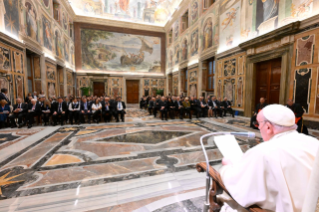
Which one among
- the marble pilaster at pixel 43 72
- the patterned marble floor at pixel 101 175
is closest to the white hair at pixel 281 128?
the patterned marble floor at pixel 101 175

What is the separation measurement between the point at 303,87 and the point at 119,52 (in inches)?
655

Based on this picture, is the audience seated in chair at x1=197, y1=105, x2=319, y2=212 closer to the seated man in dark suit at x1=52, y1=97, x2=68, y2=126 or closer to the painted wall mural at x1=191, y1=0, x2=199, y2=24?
the seated man in dark suit at x1=52, y1=97, x2=68, y2=126

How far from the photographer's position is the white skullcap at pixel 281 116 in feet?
3.54

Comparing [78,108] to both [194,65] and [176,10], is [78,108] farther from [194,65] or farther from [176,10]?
[176,10]

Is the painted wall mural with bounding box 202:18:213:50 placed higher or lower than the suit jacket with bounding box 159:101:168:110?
higher

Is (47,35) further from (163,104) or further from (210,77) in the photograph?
(210,77)

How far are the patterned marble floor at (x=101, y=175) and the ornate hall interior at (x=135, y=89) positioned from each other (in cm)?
2

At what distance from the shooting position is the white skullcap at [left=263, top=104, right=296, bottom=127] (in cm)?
108

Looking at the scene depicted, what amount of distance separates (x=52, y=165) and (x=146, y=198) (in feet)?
6.86

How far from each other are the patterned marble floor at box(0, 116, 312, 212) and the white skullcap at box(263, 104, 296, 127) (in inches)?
53.8

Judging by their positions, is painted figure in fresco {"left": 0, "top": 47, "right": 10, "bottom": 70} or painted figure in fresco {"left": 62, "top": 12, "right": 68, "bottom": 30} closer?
painted figure in fresco {"left": 0, "top": 47, "right": 10, "bottom": 70}

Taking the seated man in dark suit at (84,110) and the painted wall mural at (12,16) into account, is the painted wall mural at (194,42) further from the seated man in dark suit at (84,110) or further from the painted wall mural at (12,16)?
the painted wall mural at (12,16)

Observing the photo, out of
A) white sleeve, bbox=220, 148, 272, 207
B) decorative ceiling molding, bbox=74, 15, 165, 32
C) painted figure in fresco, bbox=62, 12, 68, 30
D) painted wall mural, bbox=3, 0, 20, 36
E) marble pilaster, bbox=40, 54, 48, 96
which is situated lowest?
white sleeve, bbox=220, 148, 272, 207

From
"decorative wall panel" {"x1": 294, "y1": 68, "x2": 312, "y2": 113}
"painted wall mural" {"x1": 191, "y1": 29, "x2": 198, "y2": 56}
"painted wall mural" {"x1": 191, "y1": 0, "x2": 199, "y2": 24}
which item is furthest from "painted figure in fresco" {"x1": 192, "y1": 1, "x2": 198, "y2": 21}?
"decorative wall panel" {"x1": 294, "y1": 68, "x2": 312, "y2": 113}
